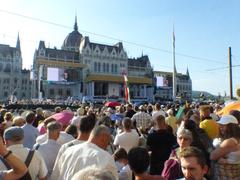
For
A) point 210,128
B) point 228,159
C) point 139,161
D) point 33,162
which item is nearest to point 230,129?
point 228,159

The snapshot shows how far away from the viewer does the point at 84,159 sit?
3727mm

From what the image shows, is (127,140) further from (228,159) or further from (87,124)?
(228,159)

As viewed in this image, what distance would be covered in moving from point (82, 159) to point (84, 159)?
24 millimetres

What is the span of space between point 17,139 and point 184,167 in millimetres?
2168

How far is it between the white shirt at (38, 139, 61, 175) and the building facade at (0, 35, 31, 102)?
4142 inches

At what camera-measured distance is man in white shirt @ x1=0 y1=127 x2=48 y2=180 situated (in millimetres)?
4188

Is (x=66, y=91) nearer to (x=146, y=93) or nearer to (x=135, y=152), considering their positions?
(x=146, y=93)

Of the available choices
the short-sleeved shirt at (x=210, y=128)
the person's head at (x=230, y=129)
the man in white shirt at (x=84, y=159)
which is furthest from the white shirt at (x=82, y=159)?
the short-sleeved shirt at (x=210, y=128)

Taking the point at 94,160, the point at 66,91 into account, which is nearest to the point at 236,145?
the point at 94,160

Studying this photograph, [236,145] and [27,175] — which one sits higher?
[236,145]

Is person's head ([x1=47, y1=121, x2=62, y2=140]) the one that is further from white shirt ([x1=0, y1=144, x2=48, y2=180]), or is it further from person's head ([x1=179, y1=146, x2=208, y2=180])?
person's head ([x1=179, y1=146, x2=208, y2=180])

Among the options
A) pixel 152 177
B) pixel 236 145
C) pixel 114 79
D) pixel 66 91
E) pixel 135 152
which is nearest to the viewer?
pixel 152 177

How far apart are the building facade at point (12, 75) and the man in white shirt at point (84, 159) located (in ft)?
349

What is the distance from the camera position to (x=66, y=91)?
9762 centimetres
